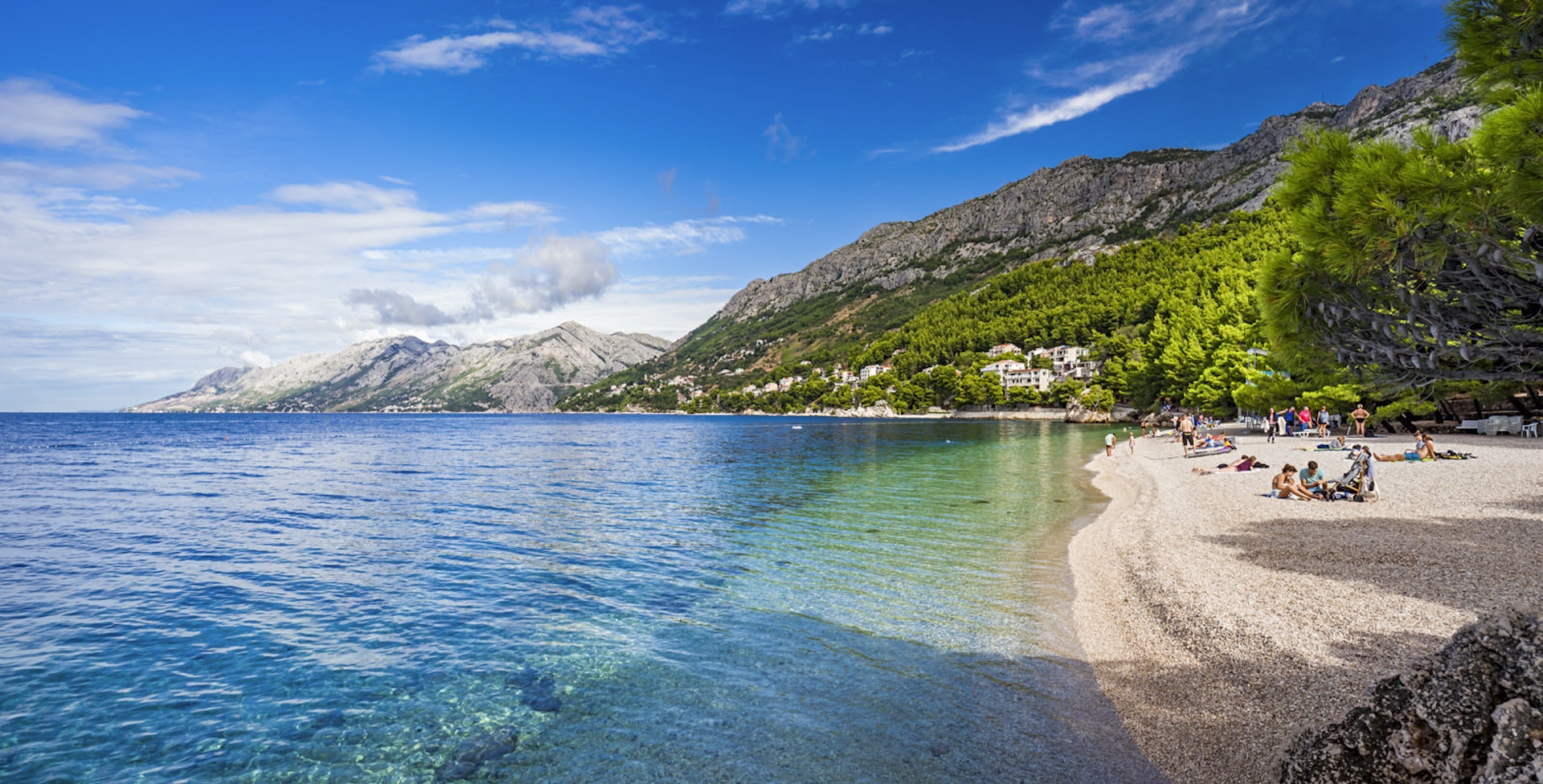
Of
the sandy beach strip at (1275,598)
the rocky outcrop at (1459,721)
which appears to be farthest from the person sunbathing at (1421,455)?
the rocky outcrop at (1459,721)

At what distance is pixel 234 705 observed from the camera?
916 cm

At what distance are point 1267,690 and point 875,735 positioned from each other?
15.1 feet

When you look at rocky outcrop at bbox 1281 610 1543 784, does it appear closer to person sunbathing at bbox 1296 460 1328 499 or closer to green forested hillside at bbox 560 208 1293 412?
person sunbathing at bbox 1296 460 1328 499

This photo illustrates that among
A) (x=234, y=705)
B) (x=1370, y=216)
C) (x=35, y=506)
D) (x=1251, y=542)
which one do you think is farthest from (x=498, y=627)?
(x=35, y=506)

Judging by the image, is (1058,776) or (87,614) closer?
(1058,776)

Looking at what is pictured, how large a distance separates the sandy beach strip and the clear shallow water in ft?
2.71

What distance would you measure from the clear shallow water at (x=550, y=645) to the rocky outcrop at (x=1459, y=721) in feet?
8.68

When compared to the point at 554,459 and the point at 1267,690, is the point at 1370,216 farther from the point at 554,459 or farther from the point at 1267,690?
the point at 554,459

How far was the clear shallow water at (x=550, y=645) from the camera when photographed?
775 centimetres

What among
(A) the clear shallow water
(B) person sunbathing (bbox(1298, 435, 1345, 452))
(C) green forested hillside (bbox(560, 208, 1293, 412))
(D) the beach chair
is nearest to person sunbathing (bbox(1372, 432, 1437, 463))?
(B) person sunbathing (bbox(1298, 435, 1345, 452))

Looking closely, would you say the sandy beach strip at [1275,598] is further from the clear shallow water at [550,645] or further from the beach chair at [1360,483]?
the clear shallow water at [550,645]

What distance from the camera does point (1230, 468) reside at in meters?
30.4

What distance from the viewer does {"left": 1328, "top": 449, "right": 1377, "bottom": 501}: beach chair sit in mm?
19203

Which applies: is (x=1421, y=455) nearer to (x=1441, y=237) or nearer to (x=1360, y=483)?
(x=1360, y=483)
